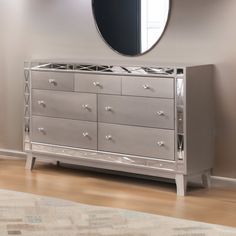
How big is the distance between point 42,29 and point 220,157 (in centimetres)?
204

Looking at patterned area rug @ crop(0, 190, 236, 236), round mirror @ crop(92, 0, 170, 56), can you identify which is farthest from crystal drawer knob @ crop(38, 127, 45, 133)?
patterned area rug @ crop(0, 190, 236, 236)

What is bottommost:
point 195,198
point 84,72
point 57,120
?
point 195,198

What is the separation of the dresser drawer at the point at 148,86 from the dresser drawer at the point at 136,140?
261 mm

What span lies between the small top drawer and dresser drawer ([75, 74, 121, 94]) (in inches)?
3.2

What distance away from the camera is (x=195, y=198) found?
A: 16.3 ft

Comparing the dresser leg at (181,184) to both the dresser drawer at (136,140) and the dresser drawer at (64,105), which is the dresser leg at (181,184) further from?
the dresser drawer at (64,105)

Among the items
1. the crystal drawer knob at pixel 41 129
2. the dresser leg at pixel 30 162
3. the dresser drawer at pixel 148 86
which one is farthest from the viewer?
the dresser leg at pixel 30 162

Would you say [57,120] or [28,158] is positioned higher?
[57,120]

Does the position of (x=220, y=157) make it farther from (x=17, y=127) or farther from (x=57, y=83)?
(x=17, y=127)

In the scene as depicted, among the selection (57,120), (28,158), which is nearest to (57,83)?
(57,120)

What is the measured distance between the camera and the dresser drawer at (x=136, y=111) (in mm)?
5059

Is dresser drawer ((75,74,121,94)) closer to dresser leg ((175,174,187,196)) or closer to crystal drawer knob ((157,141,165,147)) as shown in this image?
crystal drawer knob ((157,141,165,147))

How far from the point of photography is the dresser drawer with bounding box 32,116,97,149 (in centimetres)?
553

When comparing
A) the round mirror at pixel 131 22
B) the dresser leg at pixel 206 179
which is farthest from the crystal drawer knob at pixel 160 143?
the round mirror at pixel 131 22
